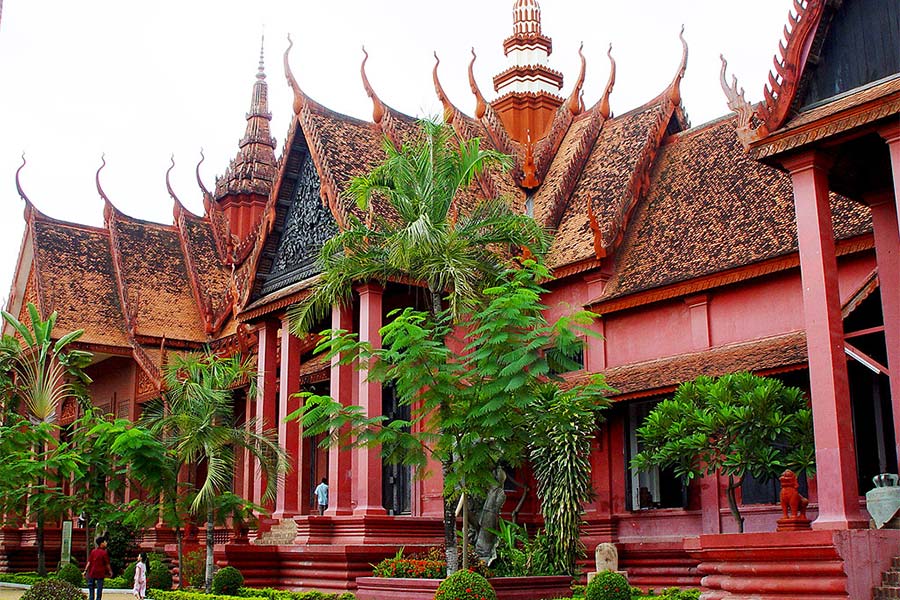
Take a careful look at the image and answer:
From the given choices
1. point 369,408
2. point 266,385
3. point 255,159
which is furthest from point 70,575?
point 255,159

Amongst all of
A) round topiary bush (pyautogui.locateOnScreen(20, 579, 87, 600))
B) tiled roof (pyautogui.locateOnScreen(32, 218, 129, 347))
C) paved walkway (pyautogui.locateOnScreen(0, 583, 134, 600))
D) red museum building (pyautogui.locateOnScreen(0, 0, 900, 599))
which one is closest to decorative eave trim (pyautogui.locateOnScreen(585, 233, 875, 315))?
red museum building (pyautogui.locateOnScreen(0, 0, 900, 599))

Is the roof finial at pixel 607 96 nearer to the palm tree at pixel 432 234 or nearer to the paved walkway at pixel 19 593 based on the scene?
the palm tree at pixel 432 234

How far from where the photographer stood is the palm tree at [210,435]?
16.5m

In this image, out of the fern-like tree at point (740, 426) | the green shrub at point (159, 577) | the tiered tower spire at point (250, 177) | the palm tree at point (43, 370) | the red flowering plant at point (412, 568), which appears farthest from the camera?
the tiered tower spire at point (250, 177)

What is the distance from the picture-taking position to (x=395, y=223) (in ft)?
57.1

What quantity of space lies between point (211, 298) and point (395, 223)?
13.1 m

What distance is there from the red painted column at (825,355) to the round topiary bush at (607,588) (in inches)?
114

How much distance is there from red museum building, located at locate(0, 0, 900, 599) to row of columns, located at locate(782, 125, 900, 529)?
0.02 m

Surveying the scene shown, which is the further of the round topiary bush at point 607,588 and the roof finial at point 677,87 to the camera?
the roof finial at point 677,87

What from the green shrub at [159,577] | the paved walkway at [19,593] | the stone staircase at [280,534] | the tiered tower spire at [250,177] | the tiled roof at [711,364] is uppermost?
the tiered tower spire at [250,177]

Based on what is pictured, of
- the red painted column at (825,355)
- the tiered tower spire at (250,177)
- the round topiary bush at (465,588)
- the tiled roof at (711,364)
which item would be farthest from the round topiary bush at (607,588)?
the tiered tower spire at (250,177)

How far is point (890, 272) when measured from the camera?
11211mm

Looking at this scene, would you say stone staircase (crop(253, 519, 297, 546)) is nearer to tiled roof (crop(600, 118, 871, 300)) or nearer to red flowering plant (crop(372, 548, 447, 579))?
red flowering plant (crop(372, 548, 447, 579))

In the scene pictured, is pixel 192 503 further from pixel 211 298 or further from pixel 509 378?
pixel 211 298
